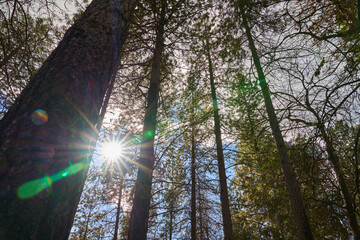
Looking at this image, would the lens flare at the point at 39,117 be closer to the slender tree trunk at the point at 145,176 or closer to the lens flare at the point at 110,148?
the slender tree trunk at the point at 145,176

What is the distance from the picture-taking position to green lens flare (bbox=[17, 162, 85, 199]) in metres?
0.62

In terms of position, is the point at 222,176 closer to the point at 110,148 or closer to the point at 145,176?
the point at 145,176

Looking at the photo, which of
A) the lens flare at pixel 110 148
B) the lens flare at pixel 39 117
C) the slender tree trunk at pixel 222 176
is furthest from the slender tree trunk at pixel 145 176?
the lens flare at pixel 110 148

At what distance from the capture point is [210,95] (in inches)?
319

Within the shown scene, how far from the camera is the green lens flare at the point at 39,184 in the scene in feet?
2.03

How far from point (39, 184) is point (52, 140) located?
0.58ft

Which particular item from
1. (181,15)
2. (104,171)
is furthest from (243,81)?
(104,171)

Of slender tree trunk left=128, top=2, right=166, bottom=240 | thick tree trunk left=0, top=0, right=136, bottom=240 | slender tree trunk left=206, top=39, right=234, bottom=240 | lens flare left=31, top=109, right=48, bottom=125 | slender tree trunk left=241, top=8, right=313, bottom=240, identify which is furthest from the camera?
slender tree trunk left=206, top=39, right=234, bottom=240

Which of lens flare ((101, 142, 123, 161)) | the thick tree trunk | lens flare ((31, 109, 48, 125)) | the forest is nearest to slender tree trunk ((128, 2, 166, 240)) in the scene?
the forest

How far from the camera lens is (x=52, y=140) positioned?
75 cm

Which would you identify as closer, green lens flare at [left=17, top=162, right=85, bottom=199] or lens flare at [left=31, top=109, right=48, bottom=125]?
green lens flare at [left=17, top=162, right=85, bottom=199]

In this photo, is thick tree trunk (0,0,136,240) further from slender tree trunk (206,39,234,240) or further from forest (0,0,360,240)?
slender tree trunk (206,39,234,240)

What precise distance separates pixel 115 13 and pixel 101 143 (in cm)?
610

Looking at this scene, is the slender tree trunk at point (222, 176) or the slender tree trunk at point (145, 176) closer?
the slender tree trunk at point (145, 176)
